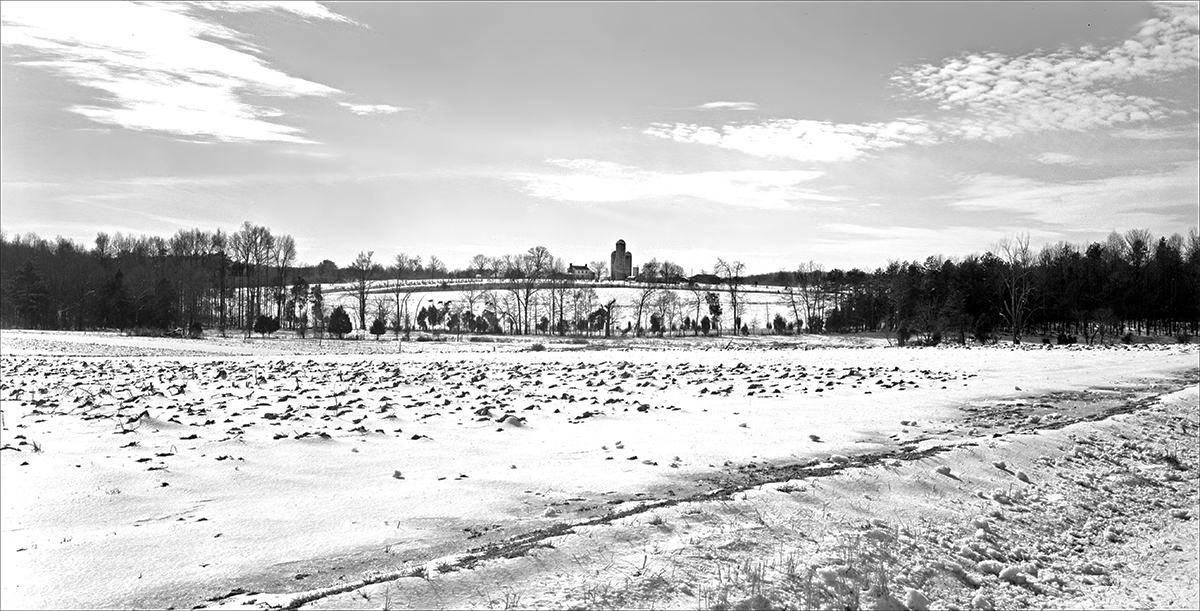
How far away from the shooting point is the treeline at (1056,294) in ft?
194

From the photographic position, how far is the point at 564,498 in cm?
820

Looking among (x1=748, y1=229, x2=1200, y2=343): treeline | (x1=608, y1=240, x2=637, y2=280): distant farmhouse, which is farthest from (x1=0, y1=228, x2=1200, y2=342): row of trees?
(x1=608, y1=240, x2=637, y2=280): distant farmhouse

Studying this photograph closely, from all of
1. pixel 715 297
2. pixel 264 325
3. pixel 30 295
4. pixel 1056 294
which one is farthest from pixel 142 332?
pixel 1056 294

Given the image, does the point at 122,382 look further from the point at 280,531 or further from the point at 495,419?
the point at 280,531

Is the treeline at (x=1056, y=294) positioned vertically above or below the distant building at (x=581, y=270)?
below

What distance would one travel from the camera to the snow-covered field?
5910 mm

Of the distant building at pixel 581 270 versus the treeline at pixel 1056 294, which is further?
the distant building at pixel 581 270

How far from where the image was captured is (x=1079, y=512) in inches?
382

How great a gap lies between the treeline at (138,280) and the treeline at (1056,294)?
62491 mm

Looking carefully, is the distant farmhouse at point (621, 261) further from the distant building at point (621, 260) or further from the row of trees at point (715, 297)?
the row of trees at point (715, 297)

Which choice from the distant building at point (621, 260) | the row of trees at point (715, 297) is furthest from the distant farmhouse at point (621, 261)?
the row of trees at point (715, 297)

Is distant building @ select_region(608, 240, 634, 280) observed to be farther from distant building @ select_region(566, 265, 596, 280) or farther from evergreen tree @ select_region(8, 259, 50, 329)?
evergreen tree @ select_region(8, 259, 50, 329)

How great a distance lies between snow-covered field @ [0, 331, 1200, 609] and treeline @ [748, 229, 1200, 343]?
1681 inches

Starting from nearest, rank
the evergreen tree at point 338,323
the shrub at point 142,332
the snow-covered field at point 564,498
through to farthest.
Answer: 1. the snow-covered field at point 564,498
2. the shrub at point 142,332
3. the evergreen tree at point 338,323
